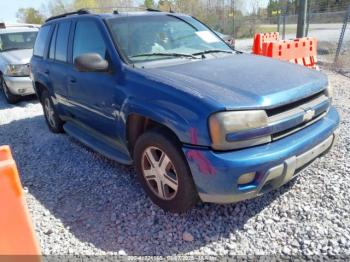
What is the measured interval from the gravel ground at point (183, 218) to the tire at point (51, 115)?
1402 mm

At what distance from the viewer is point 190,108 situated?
251 cm

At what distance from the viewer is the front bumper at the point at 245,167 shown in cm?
242

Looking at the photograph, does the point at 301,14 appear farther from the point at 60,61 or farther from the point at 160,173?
the point at 160,173

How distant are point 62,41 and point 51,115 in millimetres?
1444

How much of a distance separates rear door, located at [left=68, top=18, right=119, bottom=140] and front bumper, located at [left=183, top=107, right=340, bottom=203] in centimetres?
121

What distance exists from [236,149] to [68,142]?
343 centimetres

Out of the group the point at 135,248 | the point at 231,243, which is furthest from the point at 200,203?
the point at 135,248

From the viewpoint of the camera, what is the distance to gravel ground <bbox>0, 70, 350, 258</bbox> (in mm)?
2650

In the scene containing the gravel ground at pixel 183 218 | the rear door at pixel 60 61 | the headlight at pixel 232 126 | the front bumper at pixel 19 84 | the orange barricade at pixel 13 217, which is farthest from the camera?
the front bumper at pixel 19 84

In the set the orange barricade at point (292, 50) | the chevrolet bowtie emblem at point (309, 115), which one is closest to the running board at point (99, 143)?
the chevrolet bowtie emblem at point (309, 115)

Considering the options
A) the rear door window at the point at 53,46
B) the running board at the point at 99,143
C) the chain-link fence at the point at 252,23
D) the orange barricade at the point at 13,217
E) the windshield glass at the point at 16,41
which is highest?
the rear door window at the point at 53,46

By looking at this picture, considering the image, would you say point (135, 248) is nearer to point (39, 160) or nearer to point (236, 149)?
point (236, 149)

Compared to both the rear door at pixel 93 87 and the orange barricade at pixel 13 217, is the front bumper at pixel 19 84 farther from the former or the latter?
the orange barricade at pixel 13 217

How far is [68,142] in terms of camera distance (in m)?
5.18
